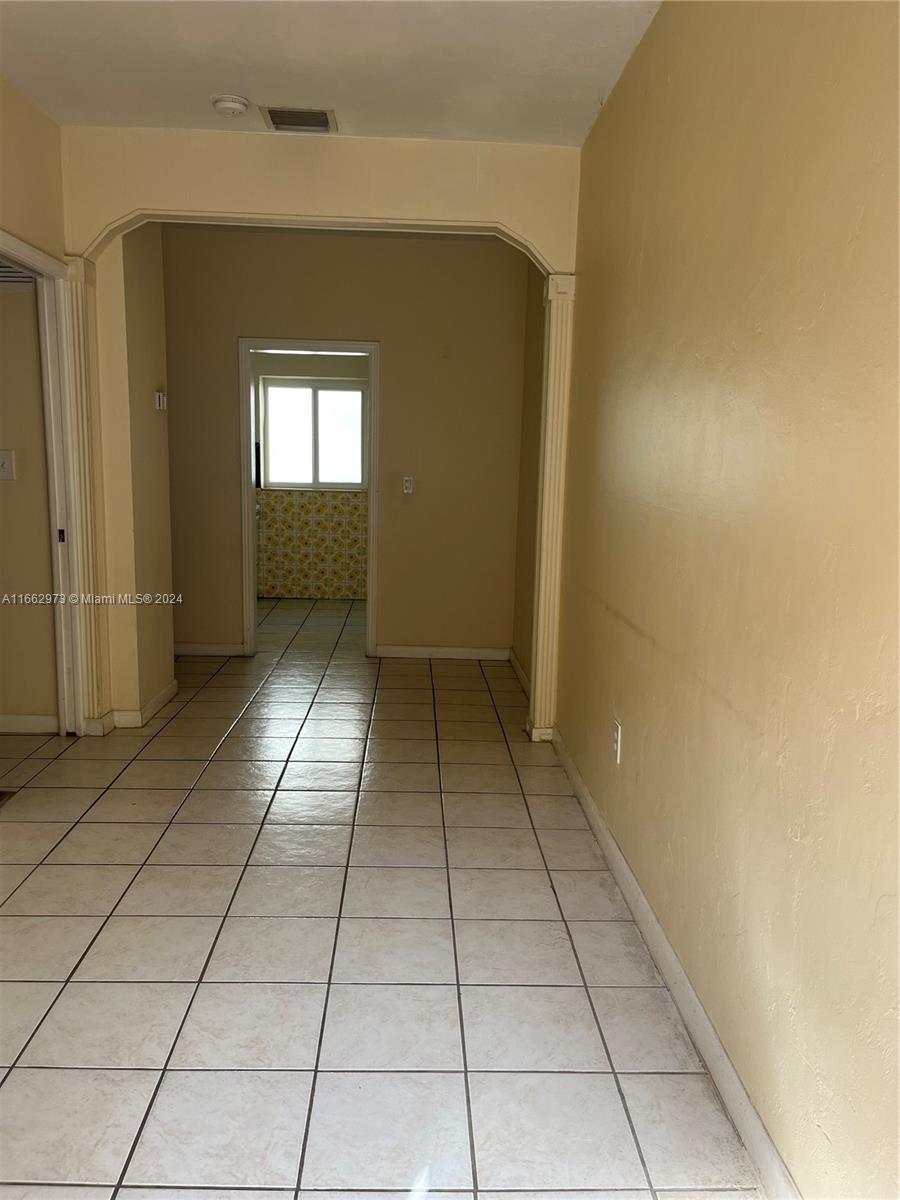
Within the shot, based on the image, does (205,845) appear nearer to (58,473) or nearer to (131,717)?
(131,717)

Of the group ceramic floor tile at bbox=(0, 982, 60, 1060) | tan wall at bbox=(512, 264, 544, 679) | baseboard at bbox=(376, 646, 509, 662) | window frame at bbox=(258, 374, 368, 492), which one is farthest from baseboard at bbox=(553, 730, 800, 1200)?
window frame at bbox=(258, 374, 368, 492)

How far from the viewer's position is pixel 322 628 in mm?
6695

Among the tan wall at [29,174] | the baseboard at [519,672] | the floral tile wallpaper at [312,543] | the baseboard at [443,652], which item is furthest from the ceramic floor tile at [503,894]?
the floral tile wallpaper at [312,543]

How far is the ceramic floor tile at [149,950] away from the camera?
7.31 ft

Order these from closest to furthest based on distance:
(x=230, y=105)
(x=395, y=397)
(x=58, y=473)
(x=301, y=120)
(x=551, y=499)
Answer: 1. (x=230, y=105)
2. (x=301, y=120)
3. (x=58, y=473)
4. (x=551, y=499)
5. (x=395, y=397)

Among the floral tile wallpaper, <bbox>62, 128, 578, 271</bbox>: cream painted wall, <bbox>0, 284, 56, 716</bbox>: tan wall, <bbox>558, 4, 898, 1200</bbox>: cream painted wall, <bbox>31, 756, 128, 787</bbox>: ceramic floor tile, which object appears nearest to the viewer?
<bbox>558, 4, 898, 1200</bbox>: cream painted wall

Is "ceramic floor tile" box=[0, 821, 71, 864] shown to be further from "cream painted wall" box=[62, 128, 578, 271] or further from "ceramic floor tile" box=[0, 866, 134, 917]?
"cream painted wall" box=[62, 128, 578, 271]

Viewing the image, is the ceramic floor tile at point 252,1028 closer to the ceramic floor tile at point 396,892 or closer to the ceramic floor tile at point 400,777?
the ceramic floor tile at point 396,892

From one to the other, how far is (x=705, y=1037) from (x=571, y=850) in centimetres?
107

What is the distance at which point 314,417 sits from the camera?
8.05 metres

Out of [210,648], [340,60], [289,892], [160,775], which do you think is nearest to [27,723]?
[160,775]

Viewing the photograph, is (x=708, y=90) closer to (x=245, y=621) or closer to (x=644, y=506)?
(x=644, y=506)

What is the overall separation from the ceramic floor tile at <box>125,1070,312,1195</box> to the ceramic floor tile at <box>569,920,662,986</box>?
0.82m

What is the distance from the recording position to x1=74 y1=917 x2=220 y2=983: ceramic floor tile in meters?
2.23
